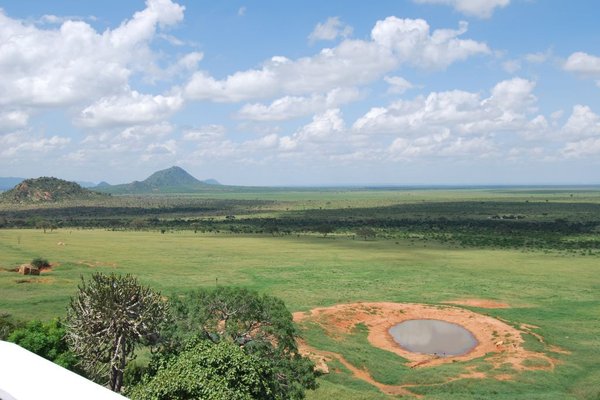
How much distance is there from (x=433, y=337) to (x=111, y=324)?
32409 millimetres

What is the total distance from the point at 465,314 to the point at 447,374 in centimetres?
1774

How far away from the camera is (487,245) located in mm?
108125

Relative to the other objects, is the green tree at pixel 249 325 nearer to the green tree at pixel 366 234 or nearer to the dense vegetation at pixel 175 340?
the dense vegetation at pixel 175 340

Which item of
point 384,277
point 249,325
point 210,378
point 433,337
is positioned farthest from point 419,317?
point 210,378

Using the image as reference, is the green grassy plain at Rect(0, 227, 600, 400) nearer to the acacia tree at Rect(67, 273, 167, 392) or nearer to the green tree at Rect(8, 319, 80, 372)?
the acacia tree at Rect(67, 273, 167, 392)

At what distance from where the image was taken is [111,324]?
23.3 meters

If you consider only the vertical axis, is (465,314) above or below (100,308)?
below

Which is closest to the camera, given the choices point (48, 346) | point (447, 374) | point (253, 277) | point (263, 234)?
point (48, 346)

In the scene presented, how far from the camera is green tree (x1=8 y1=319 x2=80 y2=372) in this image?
25.4 metres

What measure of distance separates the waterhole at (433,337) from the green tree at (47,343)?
28477 mm

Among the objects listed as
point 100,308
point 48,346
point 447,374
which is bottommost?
point 447,374

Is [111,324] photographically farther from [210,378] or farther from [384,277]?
[384,277]

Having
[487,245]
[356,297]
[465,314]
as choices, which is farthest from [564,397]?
[487,245]

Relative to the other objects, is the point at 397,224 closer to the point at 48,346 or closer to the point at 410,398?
the point at 410,398
